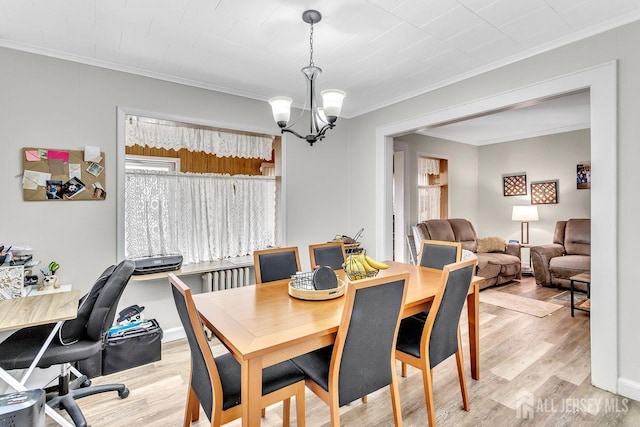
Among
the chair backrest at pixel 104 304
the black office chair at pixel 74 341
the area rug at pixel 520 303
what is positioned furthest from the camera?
the area rug at pixel 520 303

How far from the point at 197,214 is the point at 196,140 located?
2.53ft

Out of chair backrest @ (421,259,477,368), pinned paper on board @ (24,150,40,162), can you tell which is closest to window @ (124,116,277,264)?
pinned paper on board @ (24,150,40,162)

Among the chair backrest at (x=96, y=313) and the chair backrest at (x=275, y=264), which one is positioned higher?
the chair backrest at (x=275, y=264)

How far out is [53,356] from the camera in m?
1.82

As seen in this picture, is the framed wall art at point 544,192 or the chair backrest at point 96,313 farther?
the framed wall art at point 544,192

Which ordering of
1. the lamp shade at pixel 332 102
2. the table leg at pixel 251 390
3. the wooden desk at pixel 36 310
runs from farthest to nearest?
the lamp shade at pixel 332 102 → the wooden desk at pixel 36 310 → the table leg at pixel 251 390

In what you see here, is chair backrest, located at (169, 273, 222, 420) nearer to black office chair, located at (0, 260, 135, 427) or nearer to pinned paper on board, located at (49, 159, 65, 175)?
black office chair, located at (0, 260, 135, 427)

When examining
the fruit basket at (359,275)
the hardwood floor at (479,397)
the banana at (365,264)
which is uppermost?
the banana at (365,264)

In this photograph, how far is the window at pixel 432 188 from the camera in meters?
A: 5.62

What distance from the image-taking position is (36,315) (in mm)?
1725

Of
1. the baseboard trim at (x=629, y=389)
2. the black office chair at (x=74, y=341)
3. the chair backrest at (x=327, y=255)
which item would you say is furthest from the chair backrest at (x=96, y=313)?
the baseboard trim at (x=629, y=389)

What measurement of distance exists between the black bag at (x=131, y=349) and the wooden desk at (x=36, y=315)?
2.16 feet

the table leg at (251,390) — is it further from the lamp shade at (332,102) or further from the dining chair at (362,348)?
the lamp shade at (332,102)

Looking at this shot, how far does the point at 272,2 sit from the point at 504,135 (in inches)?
215
